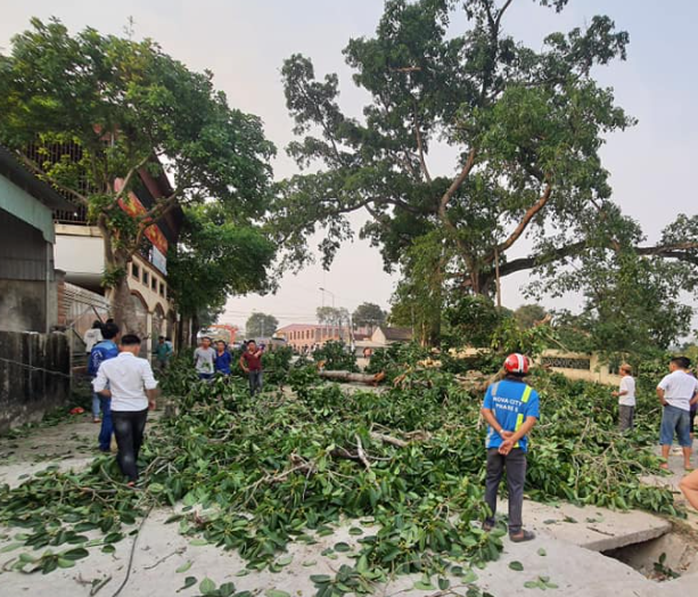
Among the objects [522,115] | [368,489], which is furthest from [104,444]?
[522,115]

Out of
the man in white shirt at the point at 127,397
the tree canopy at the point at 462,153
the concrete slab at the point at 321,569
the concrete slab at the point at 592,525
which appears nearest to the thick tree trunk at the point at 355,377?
Answer: the tree canopy at the point at 462,153

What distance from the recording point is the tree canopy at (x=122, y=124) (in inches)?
355

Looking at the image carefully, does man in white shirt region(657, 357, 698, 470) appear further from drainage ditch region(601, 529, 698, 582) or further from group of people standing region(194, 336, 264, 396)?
group of people standing region(194, 336, 264, 396)

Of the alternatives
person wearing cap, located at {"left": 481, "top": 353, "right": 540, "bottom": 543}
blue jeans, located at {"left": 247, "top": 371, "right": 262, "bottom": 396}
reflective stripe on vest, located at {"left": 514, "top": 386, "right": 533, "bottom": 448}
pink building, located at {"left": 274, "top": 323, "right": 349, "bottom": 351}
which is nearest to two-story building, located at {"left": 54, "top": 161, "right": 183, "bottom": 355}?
blue jeans, located at {"left": 247, "top": 371, "right": 262, "bottom": 396}

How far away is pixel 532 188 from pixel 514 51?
A: 22.5ft

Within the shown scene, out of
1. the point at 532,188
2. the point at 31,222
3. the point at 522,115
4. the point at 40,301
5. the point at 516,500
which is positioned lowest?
the point at 516,500

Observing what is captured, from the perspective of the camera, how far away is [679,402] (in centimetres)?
566

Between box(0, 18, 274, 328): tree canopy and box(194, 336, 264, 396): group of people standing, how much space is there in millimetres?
3243

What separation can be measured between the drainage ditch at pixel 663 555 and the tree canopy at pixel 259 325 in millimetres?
89998

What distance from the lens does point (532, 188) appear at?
1420cm

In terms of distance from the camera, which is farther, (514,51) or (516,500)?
(514,51)

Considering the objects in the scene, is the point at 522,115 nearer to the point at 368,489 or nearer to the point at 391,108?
the point at 391,108

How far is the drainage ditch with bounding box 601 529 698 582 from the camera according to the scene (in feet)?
11.6

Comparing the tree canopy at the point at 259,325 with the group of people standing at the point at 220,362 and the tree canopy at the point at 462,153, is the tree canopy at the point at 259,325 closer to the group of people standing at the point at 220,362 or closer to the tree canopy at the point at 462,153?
the tree canopy at the point at 462,153
